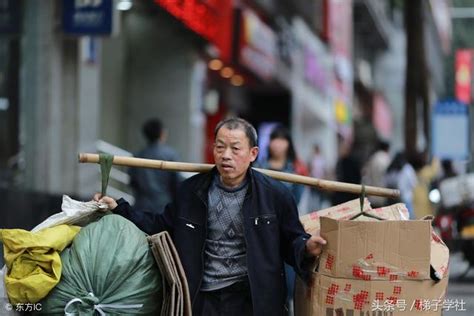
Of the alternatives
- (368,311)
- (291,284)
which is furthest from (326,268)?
(291,284)

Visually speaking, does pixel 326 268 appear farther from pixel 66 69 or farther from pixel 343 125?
pixel 343 125

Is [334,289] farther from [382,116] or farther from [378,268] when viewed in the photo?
[382,116]

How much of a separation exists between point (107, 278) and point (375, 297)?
1210 millimetres

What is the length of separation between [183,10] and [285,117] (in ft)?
55.7

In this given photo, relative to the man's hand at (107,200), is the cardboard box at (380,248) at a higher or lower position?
lower

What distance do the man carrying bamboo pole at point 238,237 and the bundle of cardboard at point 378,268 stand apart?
0.14 meters

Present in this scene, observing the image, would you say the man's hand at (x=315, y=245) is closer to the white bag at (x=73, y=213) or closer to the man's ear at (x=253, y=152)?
the man's ear at (x=253, y=152)

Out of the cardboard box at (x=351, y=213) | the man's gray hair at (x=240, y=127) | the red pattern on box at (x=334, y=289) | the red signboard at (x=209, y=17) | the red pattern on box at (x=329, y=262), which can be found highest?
the red signboard at (x=209, y=17)

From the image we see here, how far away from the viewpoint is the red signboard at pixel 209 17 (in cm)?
1852

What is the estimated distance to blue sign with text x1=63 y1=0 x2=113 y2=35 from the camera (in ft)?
50.9

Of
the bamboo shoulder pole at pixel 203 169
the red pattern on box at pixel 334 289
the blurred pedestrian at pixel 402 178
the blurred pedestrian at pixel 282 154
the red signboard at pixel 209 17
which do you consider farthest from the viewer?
the red signboard at pixel 209 17

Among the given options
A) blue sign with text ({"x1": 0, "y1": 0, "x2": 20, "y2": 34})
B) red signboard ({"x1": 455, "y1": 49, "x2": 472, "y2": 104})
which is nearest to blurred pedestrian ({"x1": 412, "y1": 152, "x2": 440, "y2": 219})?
blue sign with text ({"x1": 0, "y1": 0, "x2": 20, "y2": 34})

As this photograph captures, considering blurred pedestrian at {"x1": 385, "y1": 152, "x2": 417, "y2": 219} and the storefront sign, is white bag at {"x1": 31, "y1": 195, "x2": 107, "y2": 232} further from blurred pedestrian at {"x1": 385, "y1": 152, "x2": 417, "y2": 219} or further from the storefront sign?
the storefront sign

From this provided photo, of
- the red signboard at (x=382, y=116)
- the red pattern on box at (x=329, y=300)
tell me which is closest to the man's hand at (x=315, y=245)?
the red pattern on box at (x=329, y=300)
